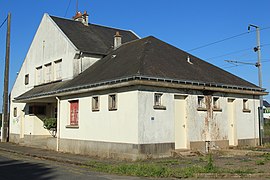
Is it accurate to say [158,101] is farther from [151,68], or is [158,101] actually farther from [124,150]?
[124,150]

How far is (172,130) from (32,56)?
1662cm

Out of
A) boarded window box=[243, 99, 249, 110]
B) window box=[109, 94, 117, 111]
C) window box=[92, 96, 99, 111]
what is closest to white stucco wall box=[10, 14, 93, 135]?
window box=[92, 96, 99, 111]

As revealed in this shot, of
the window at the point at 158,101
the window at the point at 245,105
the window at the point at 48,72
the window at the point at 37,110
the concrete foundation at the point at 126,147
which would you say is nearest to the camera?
the concrete foundation at the point at 126,147

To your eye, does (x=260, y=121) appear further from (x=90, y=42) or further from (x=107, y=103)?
(x=90, y=42)

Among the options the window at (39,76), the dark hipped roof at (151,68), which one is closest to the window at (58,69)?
the dark hipped roof at (151,68)

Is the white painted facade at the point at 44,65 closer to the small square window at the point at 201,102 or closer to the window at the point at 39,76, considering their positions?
the window at the point at 39,76

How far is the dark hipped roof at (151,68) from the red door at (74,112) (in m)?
0.93

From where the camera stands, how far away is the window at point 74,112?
2040cm

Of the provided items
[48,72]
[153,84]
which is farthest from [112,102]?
Result: [48,72]

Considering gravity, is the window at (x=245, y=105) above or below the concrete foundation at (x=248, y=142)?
above

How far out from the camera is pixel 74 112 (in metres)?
20.7

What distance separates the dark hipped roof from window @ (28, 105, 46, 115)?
3995 mm

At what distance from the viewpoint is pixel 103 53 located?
2356cm

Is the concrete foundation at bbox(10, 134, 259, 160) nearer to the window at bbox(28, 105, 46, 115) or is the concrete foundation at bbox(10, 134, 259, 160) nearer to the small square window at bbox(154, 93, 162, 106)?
the small square window at bbox(154, 93, 162, 106)
